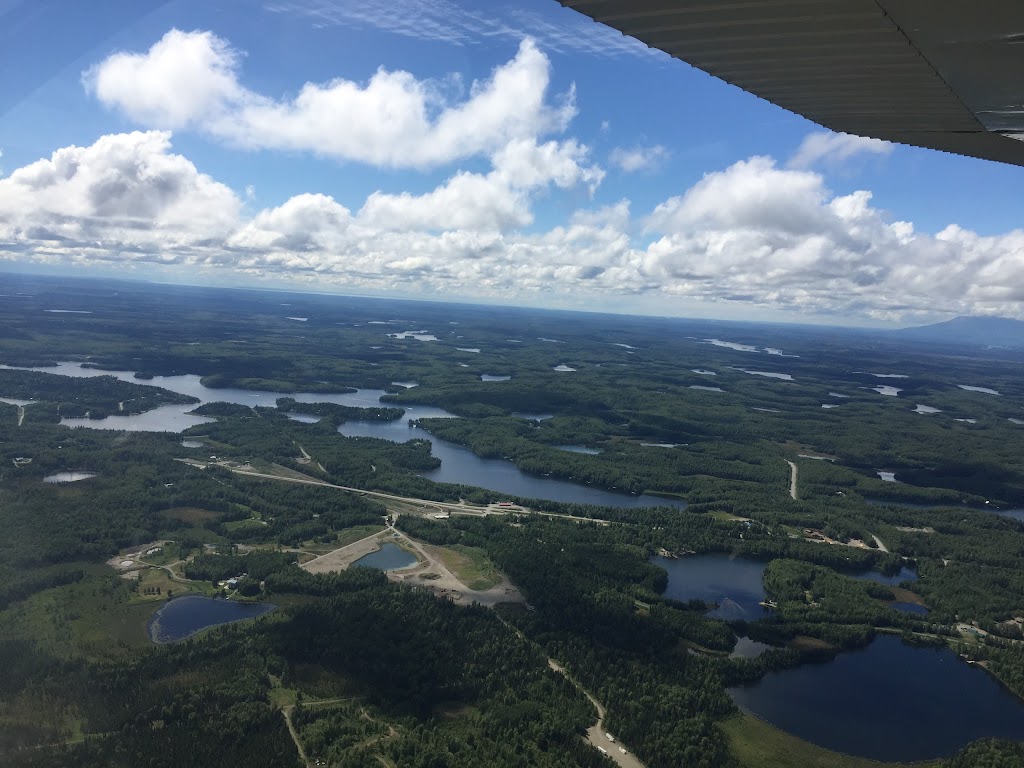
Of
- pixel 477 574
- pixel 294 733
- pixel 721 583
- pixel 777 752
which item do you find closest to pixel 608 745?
pixel 777 752

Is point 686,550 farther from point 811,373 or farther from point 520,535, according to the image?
point 811,373

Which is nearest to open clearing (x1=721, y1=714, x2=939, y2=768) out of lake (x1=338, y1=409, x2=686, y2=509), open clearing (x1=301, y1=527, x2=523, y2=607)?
open clearing (x1=301, y1=527, x2=523, y2=607)

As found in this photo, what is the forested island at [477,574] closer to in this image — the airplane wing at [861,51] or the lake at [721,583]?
the lake at [721,583]

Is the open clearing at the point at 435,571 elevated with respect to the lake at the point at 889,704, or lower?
elevated

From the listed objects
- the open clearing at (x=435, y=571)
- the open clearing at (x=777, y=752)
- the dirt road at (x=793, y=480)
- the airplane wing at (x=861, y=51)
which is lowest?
the open clearing at (x=777, y=752)

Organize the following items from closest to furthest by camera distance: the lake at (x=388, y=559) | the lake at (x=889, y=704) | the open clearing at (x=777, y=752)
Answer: the open clearing at (x=777, y=752) < the lake at (x=889, y=704) < the lake at (x=388, y=559)

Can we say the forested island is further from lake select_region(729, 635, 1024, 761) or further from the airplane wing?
the airplane wing

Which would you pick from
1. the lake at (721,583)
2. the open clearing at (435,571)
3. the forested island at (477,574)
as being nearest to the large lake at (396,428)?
the forested island at (477,574)

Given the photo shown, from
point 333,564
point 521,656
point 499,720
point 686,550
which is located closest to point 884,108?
point 499,720
